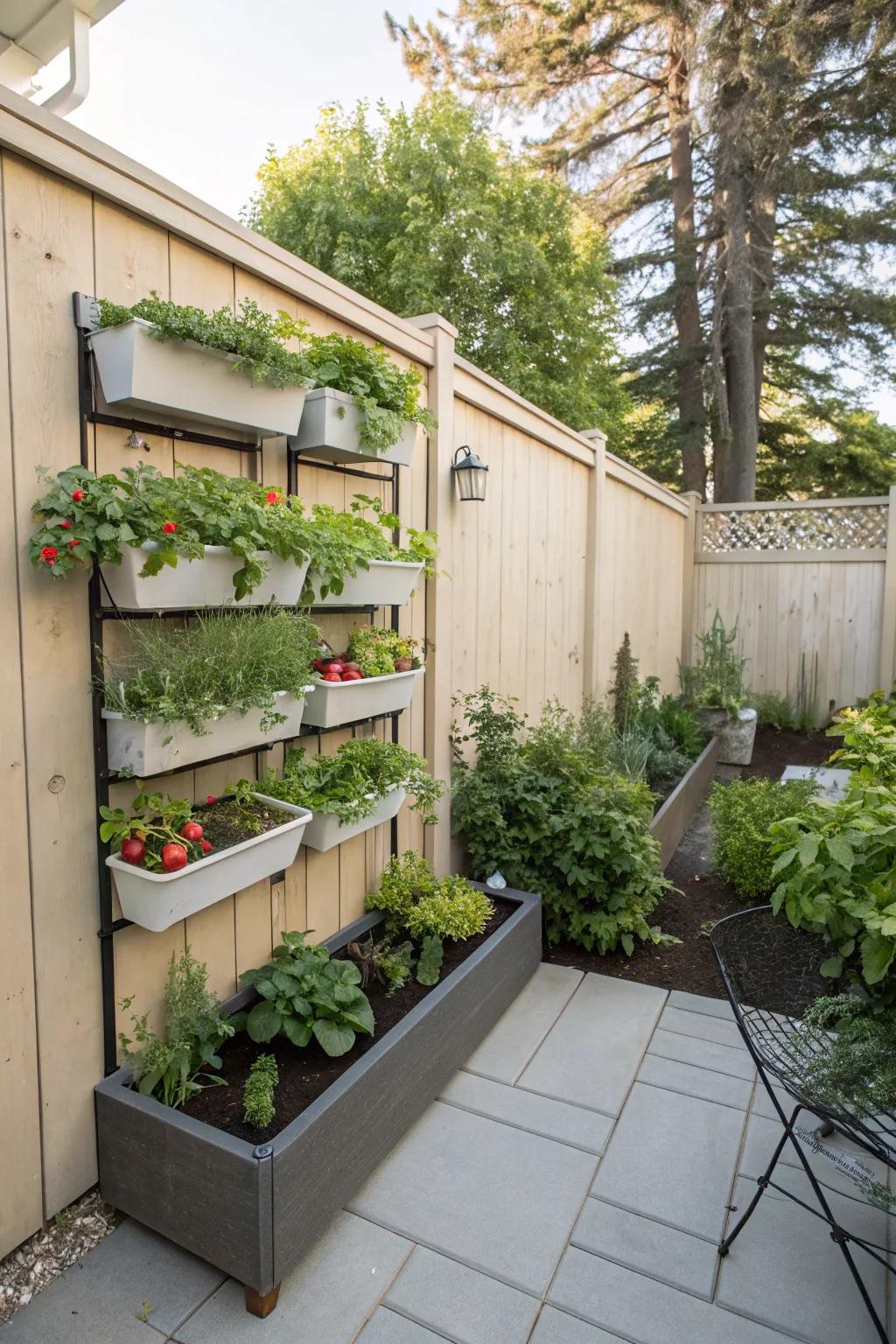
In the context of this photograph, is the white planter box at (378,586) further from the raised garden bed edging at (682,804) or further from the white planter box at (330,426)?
the raised garden bed edging at (682,804)

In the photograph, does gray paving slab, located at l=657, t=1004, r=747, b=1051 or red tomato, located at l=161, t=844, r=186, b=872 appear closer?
red tomato, located at l=161, t=844, r=186, b=872

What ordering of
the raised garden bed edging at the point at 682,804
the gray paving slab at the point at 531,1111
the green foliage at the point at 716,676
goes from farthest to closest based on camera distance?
1. the green foliage at the point at 716,676
2. the raised garden bed edging at the point at 682,804
3. the gray paving slab at the point at 531,1111

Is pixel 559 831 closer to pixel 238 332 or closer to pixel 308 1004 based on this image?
pixel 308 1004

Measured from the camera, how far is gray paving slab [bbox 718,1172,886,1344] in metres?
1.46

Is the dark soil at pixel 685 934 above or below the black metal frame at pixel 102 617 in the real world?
below

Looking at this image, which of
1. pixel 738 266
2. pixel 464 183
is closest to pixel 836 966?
pixel 738 266

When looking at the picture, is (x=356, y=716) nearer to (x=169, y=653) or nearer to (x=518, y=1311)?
(x=169, y=653)

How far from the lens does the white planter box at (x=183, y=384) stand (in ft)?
4.89

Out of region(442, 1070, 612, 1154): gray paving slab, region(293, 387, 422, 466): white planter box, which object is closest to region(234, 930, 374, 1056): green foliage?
region(442, 1070, 612, 1154): gray paving slab

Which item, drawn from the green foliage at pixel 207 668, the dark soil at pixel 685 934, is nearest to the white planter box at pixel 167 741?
the green foliage at pixel 207 668

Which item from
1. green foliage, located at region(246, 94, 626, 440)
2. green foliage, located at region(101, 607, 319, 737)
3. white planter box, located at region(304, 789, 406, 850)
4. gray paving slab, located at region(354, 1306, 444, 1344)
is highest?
green foliage, located at region(246, 94, 626, 440)

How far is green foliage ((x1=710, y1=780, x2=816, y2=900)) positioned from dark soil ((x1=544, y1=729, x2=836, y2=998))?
0.12 m

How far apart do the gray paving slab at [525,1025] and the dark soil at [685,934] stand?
0.14m

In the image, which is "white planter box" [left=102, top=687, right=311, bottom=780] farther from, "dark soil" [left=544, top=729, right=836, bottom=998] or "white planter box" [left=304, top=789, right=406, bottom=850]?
"dark soil" [left=544, top=729, right=836, bottom=998]
